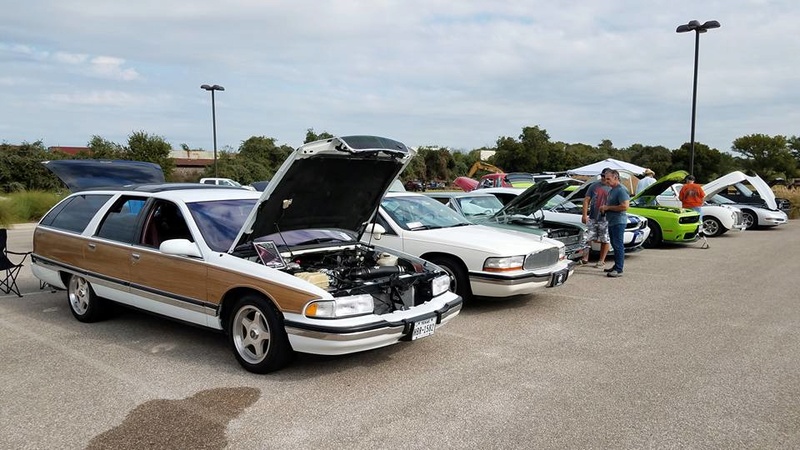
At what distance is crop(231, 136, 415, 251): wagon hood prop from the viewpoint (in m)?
4.84

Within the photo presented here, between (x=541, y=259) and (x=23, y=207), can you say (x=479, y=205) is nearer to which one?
(x=541, y=259)

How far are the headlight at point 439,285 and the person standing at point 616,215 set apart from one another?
4915 mm

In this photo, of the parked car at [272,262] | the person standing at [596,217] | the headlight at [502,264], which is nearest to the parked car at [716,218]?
the person standing at [596,217]

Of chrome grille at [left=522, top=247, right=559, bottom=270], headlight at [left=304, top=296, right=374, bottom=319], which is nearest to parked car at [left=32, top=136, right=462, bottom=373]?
headlight at [left=304, top=296, right=374, bottom=319]

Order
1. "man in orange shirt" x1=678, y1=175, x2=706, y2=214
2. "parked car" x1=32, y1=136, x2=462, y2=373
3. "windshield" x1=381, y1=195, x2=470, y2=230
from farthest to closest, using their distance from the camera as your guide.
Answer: "man in orange shirt" x1=678, y1=175, x2=706, y2=214 → "windshield" x1=381, y1=195, x2=470, y2=230 → "parked car" x1=32, y1=136, x2=462, y2=373

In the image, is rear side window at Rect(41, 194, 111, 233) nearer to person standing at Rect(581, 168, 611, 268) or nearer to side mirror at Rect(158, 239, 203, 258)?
side mirror at Rect(158, 239, 203, 258)

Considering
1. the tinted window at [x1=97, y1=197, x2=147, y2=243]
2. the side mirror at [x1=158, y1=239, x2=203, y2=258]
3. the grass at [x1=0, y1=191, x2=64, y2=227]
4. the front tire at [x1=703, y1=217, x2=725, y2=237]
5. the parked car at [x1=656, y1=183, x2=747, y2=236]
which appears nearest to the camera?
the side mirror at [x1=158, y1=239, x2=203, y2=258]

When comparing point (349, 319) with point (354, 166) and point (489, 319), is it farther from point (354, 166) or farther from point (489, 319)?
point (489, 319)

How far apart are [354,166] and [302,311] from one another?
5.08 ft

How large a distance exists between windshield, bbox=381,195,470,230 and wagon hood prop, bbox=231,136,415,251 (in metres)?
1.53

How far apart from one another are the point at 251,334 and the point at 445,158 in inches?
2256

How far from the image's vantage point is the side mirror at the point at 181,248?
16.3ft

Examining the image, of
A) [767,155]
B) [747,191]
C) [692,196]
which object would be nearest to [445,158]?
[767,155]

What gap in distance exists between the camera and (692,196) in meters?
14.0
